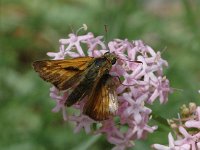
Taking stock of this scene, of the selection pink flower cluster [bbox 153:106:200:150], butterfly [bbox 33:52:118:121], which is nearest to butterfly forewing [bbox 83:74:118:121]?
butterfly [bbox 33:52:118:121]

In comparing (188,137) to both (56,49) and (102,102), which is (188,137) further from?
(56,49)

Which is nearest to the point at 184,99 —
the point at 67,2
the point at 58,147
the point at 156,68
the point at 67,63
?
the point at 58,147

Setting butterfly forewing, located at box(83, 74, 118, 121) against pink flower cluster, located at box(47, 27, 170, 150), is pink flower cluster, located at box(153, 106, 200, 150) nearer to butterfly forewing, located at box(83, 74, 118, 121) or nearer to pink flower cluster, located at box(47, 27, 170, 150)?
pink flower cluster, located at box(47, 27, 170, 150)

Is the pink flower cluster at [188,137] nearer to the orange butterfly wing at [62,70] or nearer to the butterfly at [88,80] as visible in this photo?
the butterfly at [88,80]

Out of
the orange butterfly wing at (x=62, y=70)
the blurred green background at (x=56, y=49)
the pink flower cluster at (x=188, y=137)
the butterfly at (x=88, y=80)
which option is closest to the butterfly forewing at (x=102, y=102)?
the butterfly at (x=88, y=80)

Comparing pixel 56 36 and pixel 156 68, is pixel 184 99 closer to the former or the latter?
pixel 156 68
